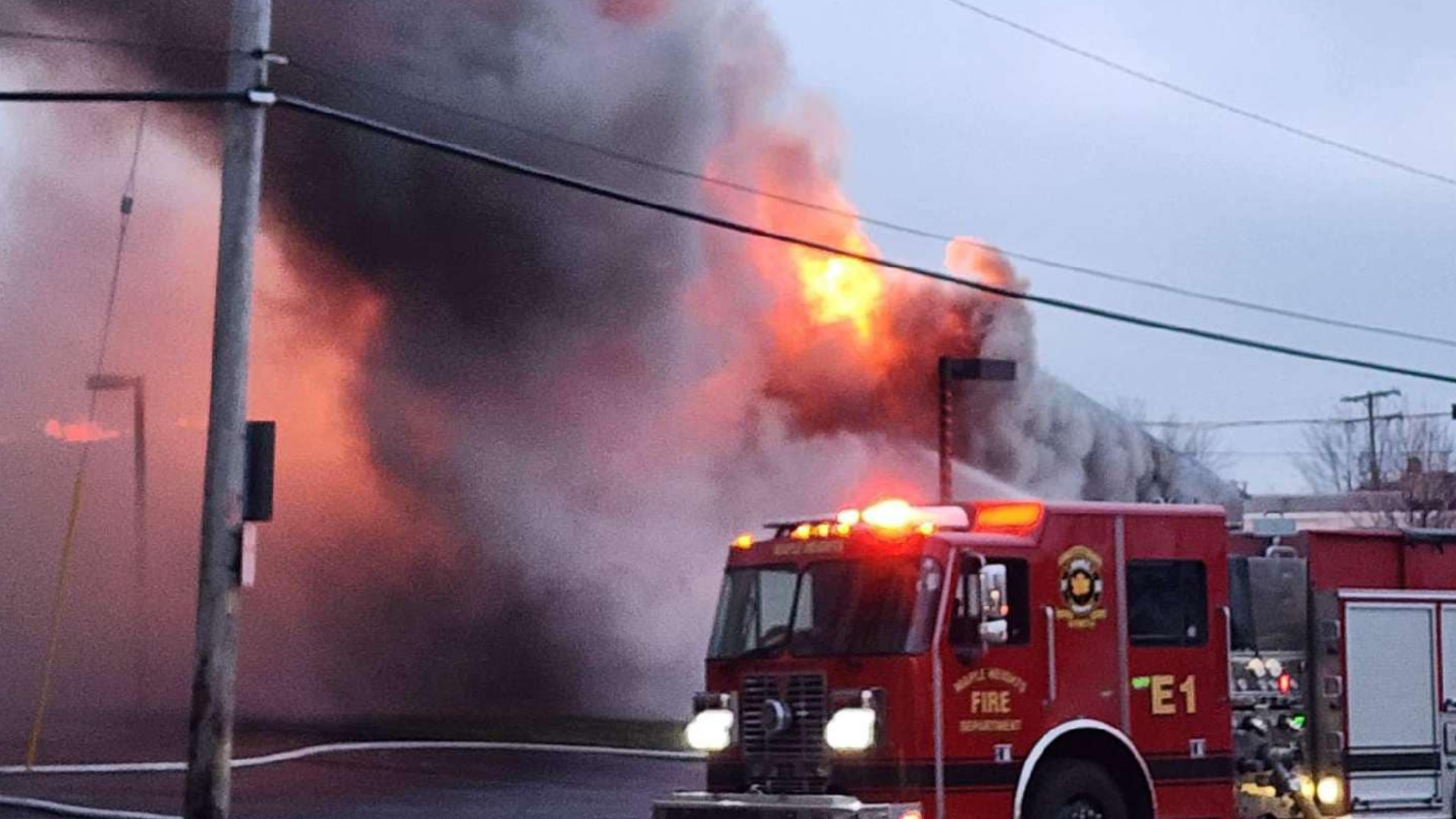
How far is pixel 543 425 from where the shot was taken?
34125mm

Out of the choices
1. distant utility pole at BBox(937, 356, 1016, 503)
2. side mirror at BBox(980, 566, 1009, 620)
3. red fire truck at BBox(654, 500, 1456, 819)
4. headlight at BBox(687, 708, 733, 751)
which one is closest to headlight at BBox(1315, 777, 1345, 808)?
red fire truck at BBox(654, 500, 1456, 819)

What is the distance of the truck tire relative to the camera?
14711mm

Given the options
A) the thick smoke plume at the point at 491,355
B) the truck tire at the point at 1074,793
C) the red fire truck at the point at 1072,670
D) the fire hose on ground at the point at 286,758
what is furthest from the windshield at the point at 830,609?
the thick smoke plume at the point at 491,355

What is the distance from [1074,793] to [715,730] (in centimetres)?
243

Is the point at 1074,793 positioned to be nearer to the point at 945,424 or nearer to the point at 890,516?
the point at 890,516

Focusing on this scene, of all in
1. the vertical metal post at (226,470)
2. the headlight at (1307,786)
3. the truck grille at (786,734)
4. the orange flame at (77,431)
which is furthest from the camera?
the orange flame at (77,431)

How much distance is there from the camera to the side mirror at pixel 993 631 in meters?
14.3

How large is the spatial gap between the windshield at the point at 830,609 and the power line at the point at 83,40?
53.4 ft

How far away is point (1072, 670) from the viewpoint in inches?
585

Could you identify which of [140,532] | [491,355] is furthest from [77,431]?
[491,355]

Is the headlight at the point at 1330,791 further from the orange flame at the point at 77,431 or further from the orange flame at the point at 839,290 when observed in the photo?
the orange flame at the point at 77,431

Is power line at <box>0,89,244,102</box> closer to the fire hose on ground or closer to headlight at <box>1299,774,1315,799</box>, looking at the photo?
the fire hose on ground

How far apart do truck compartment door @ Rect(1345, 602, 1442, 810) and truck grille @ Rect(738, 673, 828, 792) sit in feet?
13.8

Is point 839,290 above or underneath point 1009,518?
above
